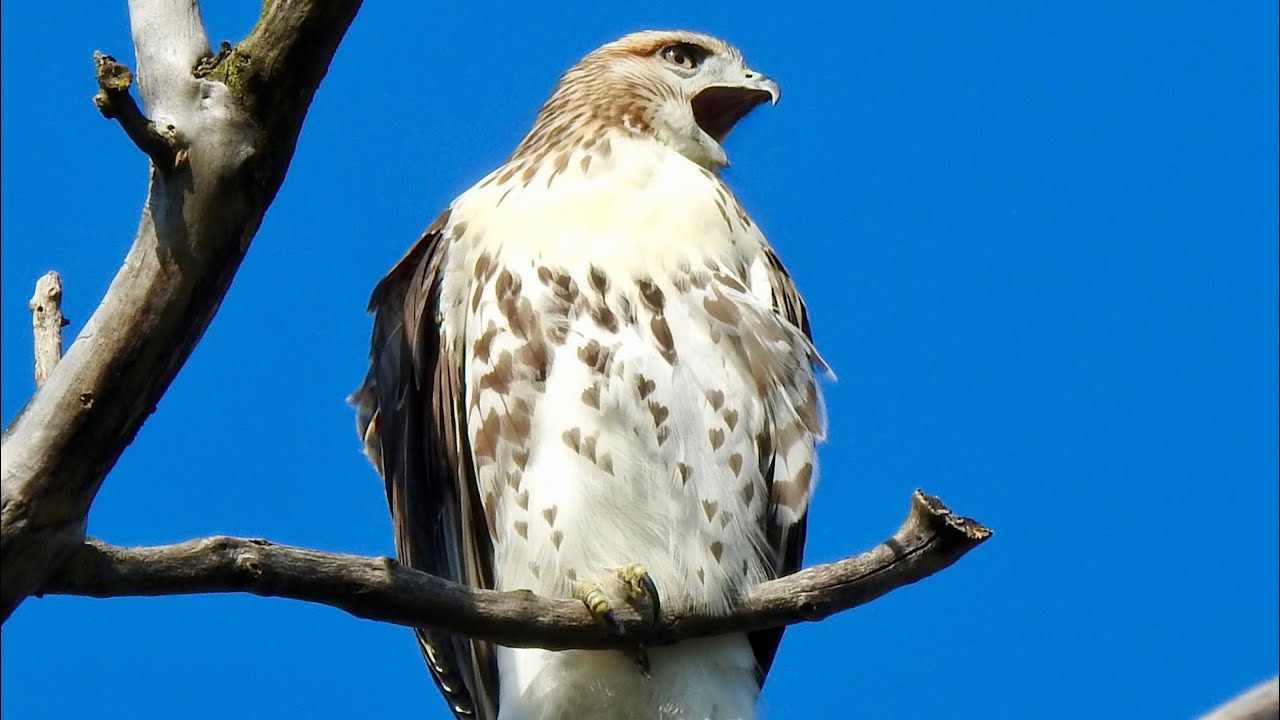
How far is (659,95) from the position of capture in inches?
248

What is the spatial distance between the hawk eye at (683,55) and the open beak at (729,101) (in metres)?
0.15

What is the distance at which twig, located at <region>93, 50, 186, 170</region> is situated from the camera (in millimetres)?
3395

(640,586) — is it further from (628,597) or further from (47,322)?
(47,322)

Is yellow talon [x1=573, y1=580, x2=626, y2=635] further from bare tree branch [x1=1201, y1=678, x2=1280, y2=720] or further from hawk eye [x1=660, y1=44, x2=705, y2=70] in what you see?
hawk eye [x1=660, y1=44, x2=705, y2=70]

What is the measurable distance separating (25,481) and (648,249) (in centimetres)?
243

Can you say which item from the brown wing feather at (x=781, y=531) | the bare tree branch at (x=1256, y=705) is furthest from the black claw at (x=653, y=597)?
the bare tree branch at (x=1256, y=705)

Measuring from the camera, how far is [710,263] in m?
5.37

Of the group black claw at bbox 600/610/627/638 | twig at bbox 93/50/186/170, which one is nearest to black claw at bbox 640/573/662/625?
A: black claw at bbox 600/610/627/638

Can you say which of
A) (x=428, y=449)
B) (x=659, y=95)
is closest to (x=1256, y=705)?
(x=428, y=449)

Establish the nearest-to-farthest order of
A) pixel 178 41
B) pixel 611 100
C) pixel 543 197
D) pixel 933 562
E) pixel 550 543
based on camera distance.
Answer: pixel 178 41, pixel 933 562, pixel 550 543, pixel 543 197, pixel 611 100

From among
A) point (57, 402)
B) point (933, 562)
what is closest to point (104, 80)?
Result: point (57, 402)

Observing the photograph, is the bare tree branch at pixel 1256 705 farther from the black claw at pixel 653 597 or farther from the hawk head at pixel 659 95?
the hawk head at pixel 659 95

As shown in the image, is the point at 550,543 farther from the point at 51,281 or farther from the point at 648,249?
the point at 51,281

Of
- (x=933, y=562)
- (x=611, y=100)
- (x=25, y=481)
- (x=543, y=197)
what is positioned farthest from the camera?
(x=611, y=100)
